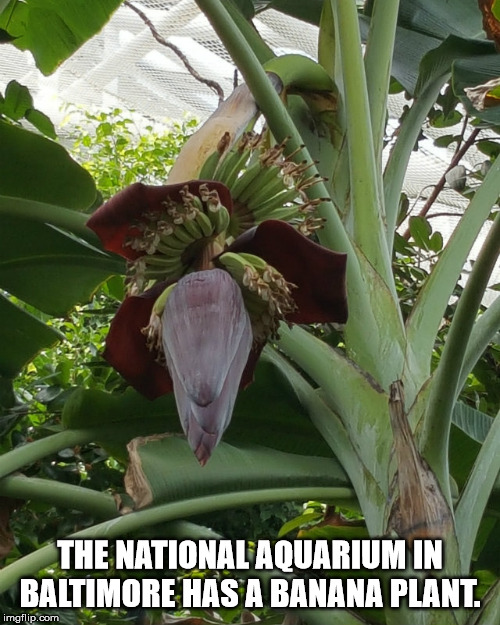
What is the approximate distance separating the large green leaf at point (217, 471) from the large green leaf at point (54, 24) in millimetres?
637

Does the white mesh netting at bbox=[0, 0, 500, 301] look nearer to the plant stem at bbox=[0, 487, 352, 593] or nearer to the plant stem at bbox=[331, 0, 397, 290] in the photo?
the plant stem at bbox=[331, 0, 397, 290]

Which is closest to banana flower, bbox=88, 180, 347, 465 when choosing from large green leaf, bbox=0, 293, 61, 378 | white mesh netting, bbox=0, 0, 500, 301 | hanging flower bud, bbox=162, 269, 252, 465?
hanging flower bud, bbox=162, 269, 252, 465

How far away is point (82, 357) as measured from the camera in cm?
230

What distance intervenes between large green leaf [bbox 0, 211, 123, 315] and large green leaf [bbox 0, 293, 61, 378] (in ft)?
0.13

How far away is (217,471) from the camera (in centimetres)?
68

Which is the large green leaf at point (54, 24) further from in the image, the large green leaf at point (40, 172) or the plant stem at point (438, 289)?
the plant stem at point (438, 289)

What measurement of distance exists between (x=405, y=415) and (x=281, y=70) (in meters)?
0.38

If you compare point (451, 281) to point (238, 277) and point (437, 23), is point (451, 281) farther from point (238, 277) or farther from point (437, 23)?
point (437, 23)

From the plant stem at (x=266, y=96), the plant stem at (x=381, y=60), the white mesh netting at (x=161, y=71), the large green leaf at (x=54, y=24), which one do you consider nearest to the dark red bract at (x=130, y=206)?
the plant stem at (x=266, y=96)

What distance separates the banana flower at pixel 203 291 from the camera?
0.51m

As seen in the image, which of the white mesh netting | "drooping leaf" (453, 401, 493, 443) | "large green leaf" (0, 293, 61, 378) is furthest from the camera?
the white mesh netting

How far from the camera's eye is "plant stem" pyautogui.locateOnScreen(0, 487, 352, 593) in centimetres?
60

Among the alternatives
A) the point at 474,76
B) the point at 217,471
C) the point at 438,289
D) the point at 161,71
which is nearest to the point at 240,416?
the point at 217,471

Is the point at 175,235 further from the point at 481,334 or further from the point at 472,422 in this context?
the point at 472,422
